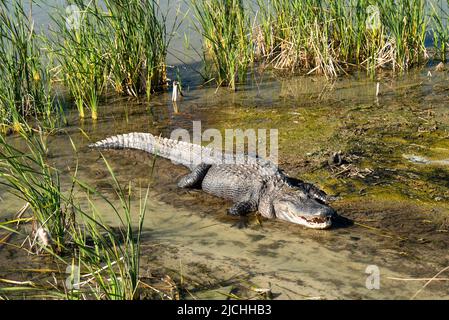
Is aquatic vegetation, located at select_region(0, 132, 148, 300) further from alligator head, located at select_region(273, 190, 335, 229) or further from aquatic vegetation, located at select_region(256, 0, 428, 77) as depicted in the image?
aquatic vegetation, located at select_region(256, 0, 428, 77)

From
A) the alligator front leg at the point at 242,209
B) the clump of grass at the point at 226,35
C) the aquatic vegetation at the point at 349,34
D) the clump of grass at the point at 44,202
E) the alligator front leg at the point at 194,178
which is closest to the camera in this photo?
the clump of grass at the point at 44,202

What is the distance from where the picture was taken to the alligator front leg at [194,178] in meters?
5.62

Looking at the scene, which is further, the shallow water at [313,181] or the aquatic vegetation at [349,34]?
the aquatic vegetation at [349,34]

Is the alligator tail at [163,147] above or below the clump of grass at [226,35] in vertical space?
below

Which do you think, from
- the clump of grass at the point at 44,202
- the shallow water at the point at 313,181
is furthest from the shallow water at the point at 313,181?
the clump of grass at the point at 44,202

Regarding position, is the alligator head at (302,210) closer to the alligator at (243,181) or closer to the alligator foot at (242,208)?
the alligator at (243,181)

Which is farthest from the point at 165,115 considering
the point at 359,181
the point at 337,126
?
the point at 359,181

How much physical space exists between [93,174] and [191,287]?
236 centimetres

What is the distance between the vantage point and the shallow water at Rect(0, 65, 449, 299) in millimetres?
3863

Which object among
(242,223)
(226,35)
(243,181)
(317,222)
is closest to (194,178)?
(243,181)

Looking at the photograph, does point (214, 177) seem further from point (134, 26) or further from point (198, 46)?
point (198, 46)

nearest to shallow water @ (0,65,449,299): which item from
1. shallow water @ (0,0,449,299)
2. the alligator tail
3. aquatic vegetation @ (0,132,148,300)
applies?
shallow water @ (0,0,449,299)

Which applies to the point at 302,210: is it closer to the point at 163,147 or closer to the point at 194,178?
the point at 194,178

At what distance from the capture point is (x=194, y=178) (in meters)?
5.65
